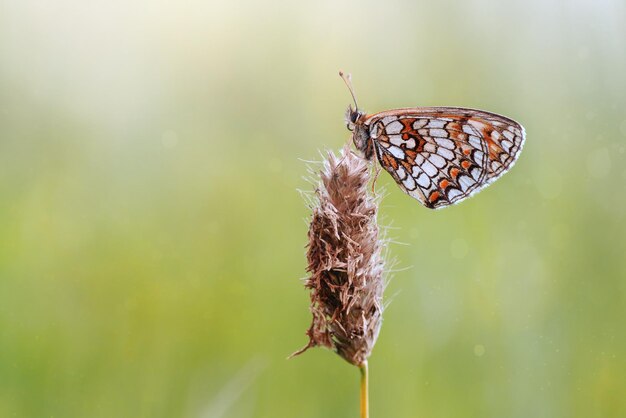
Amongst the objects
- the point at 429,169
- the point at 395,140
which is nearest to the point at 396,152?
the point at 395,140

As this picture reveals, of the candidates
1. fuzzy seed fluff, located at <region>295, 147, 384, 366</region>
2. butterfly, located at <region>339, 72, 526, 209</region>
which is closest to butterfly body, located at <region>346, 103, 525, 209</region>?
butterfly, located at <region>339, 72, 526, 209</region>

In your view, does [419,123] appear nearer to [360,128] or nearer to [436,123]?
[436,123]

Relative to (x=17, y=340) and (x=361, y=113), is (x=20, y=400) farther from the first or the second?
(x=361, y=113)

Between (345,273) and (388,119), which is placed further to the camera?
(388,119)

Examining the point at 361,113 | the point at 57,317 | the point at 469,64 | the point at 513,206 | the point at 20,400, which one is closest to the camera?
the point at 361,113

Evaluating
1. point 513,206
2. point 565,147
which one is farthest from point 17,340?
point 565,147

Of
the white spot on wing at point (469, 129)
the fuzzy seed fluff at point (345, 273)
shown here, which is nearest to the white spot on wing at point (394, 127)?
the white spot on wing at point (469, 129)

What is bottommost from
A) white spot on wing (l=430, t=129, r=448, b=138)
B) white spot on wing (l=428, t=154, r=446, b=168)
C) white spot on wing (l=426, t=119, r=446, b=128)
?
white spot on wing (l=428, t=154, r=446, b=168)

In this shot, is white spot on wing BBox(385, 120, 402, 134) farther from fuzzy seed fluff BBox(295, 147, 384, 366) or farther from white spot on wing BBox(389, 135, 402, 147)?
fuzzy seed fluff BBox(295, 147, 384, 366)
